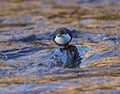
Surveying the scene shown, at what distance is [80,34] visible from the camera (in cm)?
1222

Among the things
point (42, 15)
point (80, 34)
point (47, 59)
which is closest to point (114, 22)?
point (80, 34)

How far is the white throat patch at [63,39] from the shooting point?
33.2ft

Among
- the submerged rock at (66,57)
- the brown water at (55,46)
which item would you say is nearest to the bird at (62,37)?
the submerged rock at (66,57)

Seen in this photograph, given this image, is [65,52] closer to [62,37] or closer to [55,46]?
[62,37]

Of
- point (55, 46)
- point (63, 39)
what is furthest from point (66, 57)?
point (55, 46)

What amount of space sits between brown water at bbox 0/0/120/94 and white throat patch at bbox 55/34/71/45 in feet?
1.13

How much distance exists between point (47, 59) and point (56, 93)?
2211 millimetres

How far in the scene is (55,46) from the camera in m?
11.1

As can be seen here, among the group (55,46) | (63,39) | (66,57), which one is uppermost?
(63,39)

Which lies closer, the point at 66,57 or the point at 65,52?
the point at 66,57

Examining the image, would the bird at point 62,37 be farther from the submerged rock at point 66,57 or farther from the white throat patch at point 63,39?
the submerged rock at point 66,57

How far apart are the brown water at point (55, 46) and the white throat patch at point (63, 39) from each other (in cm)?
35

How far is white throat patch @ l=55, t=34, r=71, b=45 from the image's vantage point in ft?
33.2

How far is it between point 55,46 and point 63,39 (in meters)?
0.95
